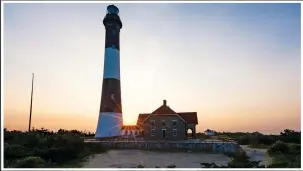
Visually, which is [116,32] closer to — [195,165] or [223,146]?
[223,146]

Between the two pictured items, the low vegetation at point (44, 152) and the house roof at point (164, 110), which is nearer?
the low vegetation at point (44, 152)

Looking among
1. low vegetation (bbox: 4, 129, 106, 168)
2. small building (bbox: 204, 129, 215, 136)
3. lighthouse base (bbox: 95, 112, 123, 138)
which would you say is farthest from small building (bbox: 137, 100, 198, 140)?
small building (bbox: 204, 129, 215, 136)

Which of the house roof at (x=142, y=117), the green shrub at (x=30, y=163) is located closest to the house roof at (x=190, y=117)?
the house roof at (x=142, y=117)

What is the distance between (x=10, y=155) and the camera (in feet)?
55.4

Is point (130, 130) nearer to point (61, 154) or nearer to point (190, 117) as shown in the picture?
point (190, 117)

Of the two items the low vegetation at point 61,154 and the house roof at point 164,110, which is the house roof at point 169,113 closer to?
the house roof at point 164,110

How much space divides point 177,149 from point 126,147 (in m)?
4.21

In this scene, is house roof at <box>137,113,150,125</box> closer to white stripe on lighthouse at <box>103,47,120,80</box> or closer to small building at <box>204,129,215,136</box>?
white stripe on lighthouse at <box>103,47,120,80</box>

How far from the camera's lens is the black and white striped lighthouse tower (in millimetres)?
27828

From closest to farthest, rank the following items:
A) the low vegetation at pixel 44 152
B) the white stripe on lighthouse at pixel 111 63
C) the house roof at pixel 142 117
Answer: the low vegetation at pixel 44 152 < the white stripe on lighthouse at pixel 111 63 < the house roof at pixel 142 117

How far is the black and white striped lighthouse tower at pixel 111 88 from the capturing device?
27.8 m

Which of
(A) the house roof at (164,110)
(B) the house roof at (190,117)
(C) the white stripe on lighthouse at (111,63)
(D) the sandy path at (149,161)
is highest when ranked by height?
(C) the white stripe on lighthouse at (111,63)

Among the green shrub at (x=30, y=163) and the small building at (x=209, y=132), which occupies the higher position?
the small building at (x=209, y=132)

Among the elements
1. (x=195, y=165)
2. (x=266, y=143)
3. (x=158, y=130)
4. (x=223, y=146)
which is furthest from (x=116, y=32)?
(x=266, y=143)
